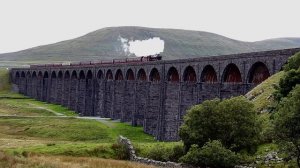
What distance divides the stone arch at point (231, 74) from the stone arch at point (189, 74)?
8.94 metres

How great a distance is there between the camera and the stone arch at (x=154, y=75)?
6881 centimetres

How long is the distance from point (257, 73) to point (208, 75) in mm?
9684

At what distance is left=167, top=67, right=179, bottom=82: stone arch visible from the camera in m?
62.3

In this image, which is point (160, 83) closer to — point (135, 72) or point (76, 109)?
point (135, 72)

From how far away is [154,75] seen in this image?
70.1m

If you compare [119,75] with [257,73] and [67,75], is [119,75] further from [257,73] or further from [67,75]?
[257,73]

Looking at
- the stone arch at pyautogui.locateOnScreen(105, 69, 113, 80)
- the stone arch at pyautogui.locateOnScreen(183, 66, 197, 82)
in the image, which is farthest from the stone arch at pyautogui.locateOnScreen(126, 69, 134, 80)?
the stone arch at pyautogui.locateOnScreen(183, 66, 197, 82)

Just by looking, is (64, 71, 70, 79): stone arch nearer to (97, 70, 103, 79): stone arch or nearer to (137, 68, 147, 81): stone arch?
(97, 70, 103, 79): stone arch

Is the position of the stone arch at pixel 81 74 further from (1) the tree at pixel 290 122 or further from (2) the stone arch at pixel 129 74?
(1) the tree at pixel 290 122

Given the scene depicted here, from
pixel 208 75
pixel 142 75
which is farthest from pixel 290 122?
pixel 142 75

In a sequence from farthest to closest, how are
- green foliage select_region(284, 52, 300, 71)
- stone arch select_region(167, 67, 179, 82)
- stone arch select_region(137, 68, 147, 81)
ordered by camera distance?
stone arch select_region(137, 68, 147, 81) < stone arch select_region(167, 67, 179, 82) < green foliage select_region(284, 52, 300, 71)

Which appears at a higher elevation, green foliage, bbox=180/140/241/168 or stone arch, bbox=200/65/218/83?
stone arch, bbox=200/65/218/83

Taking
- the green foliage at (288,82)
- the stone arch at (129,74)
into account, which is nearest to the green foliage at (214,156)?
the green foliage at (288,82)

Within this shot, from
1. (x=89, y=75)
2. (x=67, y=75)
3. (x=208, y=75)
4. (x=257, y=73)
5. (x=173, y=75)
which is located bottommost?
(x=67, y=75)
